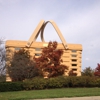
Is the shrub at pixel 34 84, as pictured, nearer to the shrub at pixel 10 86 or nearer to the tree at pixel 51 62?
the shrub at pixel 10 86

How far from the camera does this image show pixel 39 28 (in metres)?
77.1

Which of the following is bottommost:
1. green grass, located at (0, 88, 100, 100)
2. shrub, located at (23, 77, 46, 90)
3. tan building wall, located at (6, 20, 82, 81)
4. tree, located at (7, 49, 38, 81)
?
green grass, located at (0, 88, 100, 100)

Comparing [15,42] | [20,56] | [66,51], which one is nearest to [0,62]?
[20,56]

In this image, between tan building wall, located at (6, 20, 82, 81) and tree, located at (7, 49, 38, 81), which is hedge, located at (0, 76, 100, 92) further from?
tan building wall, located at (6, 20, 82, 81)

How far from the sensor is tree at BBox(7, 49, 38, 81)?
4738 cm

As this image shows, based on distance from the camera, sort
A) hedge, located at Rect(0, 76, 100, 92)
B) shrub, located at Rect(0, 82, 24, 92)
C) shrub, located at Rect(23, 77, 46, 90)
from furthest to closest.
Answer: shrub, located at Rect(23, 77, 46, 90), hedge, located at Rect(0, 76, 100, 92), shrub, located at Rect(0, 82, 24, 92)

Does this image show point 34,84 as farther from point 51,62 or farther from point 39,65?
point 39,65

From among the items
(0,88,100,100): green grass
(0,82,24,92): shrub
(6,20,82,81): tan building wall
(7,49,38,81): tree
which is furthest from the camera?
(6,20,82,81): tan building wall

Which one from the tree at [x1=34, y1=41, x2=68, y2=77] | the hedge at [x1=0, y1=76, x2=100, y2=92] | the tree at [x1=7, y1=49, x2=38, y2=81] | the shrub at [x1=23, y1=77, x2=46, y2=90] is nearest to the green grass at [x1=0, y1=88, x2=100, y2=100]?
the hedge at [x1=0, y1=76, x2=100, y2=92]

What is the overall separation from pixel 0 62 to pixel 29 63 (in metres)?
11.8

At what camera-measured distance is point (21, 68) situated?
155 ft

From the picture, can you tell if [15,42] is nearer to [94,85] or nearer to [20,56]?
[20,56]

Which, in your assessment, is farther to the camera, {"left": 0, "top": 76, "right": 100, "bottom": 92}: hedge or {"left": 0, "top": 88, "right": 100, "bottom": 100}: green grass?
{"left": 0, "top": 76, "right": 100, "bottom": 92}: hedge

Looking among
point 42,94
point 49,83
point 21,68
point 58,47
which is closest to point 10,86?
point 49,83
